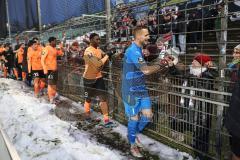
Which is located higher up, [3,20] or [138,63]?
[3,20]

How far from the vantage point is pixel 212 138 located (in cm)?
502

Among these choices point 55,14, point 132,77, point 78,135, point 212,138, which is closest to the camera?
point 212,138

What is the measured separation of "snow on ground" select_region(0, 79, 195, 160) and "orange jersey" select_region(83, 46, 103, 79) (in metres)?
1.08

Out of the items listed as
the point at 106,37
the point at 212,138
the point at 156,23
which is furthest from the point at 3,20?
the point at 212,138

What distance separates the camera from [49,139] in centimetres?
639

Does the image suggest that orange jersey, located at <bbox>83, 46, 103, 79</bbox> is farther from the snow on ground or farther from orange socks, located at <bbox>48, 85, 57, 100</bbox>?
orange socks, located at <bbox>48, 85, 57, 100</bbox>

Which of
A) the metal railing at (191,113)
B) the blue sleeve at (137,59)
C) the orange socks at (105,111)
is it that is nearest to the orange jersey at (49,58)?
the orange socks at (105,111)

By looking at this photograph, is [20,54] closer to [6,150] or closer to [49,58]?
[49,58]

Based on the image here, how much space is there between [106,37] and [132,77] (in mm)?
2431

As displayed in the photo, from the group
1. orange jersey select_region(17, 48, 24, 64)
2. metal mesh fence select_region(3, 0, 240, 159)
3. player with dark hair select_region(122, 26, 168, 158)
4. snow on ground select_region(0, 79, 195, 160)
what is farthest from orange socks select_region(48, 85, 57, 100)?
orange jersey select_region(17, 48, 24, 64)

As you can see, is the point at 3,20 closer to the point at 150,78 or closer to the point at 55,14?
the point at 55,14

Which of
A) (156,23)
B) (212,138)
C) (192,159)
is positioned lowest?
(192,159)

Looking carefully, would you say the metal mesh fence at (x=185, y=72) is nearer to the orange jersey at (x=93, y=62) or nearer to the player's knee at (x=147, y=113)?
the orange jersey at (x=93, y=62)

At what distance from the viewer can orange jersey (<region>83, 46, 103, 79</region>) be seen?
7.13m
